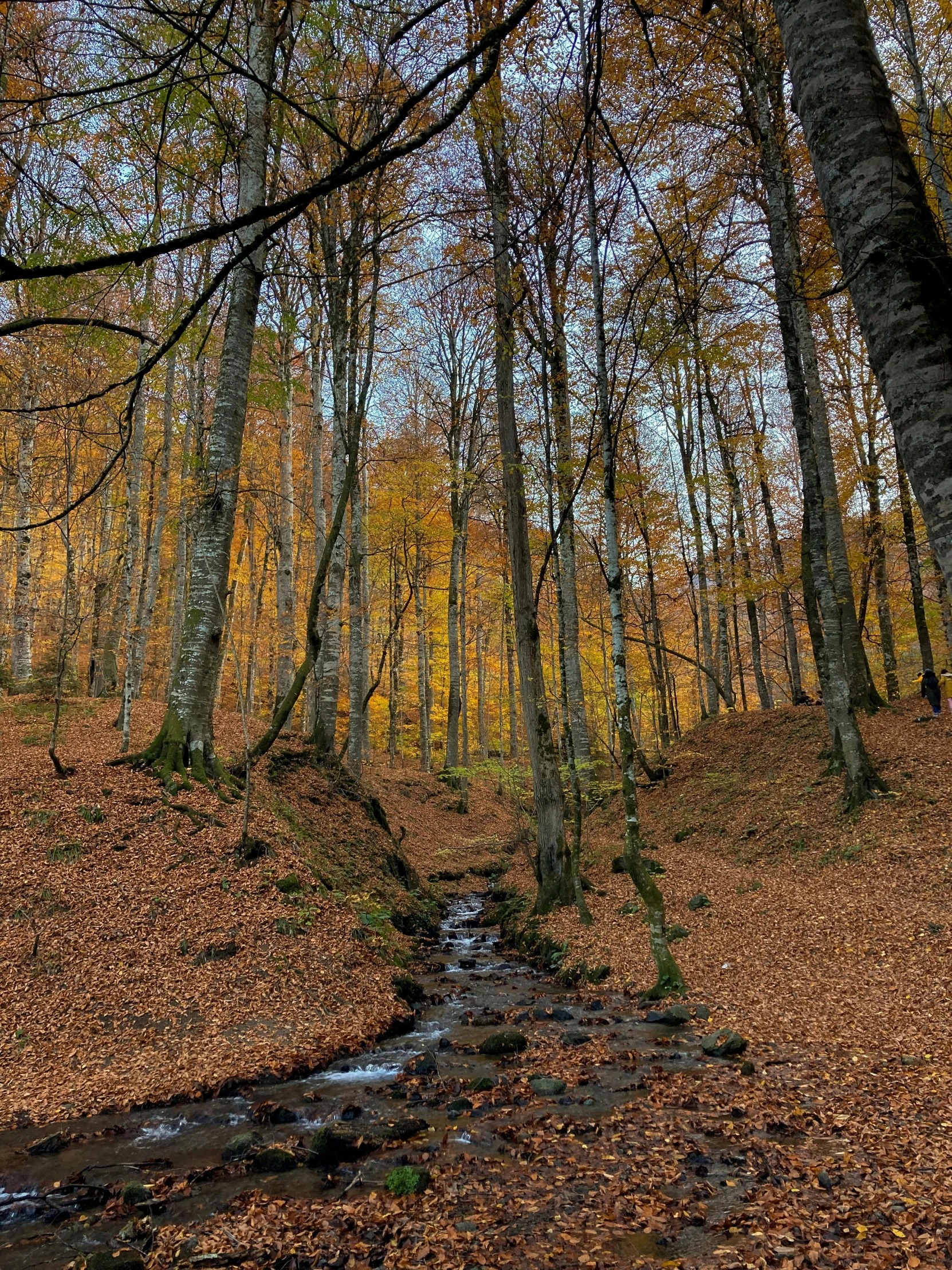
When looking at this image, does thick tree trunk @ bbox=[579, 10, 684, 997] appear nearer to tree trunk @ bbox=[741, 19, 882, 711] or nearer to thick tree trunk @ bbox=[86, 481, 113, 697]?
tree trunk @ bbox=[741, 19, 882, 711]

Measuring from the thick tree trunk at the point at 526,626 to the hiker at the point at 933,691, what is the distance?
7.69 m

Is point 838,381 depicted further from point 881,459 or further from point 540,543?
point 540,543

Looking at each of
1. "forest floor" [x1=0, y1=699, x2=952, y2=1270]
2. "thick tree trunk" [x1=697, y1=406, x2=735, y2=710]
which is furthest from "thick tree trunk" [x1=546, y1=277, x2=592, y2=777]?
"thick tree trunk" [x1=697, y1=406, x2=735, y2=710]

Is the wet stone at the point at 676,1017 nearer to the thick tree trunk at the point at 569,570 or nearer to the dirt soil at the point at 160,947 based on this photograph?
the dirt soil at the point at 160,947

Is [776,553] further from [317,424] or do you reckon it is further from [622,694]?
[622,694]

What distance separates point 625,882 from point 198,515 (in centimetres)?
917

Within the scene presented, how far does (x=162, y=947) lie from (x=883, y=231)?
7845 millimetres

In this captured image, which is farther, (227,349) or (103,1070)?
(227,349)

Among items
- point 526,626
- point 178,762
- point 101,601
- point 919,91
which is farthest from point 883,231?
point 101,601

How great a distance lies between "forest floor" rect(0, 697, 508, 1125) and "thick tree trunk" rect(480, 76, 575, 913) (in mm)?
2645

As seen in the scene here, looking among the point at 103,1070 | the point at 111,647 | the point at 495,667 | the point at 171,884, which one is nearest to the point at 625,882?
the point at 171,884

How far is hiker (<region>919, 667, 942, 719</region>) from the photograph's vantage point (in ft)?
40.7

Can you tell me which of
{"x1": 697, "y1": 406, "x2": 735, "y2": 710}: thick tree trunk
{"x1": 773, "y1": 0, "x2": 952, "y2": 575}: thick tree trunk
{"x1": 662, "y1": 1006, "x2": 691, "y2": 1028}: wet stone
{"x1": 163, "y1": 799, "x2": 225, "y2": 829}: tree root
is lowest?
{"x1": 662, "y1": 1006, "x2": 691, "y2": 1028}: wet stone

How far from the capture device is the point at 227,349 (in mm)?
9602
